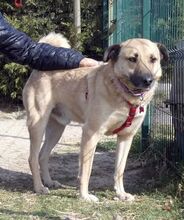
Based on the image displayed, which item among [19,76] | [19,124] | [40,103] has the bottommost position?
[19,124]

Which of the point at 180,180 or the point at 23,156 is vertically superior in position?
the point at 180,180

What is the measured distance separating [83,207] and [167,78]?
1826 mm

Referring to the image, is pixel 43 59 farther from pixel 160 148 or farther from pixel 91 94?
pixel 160 148

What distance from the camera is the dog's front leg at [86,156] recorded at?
187 inches

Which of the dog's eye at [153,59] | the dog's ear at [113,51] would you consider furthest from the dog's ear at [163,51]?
the dog's ear at [113,51]

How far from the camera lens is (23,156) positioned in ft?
22.8

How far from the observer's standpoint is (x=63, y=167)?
633 centimetres

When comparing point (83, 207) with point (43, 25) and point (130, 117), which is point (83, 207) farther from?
point (43, 25)

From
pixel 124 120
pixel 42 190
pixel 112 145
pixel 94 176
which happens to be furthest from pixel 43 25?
pixel 124 120

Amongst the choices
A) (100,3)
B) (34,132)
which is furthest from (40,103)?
(100,3)

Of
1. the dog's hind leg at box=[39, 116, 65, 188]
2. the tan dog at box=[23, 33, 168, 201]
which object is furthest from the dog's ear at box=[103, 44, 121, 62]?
the dog's hind leg at box=[39, 116, 65, 188]

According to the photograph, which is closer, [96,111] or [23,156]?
[96,111]

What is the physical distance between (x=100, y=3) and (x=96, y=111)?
6413 mm

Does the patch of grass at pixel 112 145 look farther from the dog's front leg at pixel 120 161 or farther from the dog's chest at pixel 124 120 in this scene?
the dog's chest at pixel 124 120
